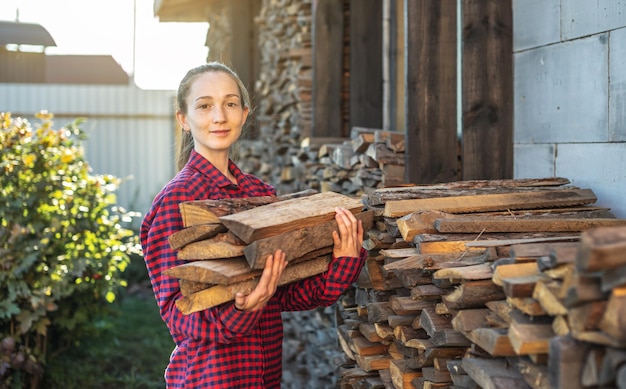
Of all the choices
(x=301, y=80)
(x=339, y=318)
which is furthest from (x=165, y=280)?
(x=301, y=80)

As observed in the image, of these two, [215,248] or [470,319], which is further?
[215,248]

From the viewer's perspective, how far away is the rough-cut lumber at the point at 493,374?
7.44 feet

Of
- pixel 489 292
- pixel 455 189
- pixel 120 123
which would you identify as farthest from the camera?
pixel 120 123

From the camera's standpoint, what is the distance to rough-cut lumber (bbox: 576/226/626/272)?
6.00 ft

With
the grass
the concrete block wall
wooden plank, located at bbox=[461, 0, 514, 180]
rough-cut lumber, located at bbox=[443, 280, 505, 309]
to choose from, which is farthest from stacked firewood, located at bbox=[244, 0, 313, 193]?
rough-cut lumber, located at bbox=[443, 280, 505, 309]

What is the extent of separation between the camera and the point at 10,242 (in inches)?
235

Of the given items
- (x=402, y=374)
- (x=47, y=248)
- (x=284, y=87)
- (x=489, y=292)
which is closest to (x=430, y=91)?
(x=402, y=374)

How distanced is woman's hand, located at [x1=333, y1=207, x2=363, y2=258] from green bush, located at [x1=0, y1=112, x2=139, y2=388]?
3.49 metres

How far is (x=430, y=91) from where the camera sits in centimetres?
458

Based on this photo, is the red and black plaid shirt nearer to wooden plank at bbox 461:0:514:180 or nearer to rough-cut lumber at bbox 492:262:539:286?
rough-cut lumber at bbox 492:262:539:286

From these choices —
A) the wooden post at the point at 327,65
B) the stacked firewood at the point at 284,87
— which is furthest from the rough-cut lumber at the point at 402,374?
the wooden post at the point at 327,65

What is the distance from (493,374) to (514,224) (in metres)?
1.00

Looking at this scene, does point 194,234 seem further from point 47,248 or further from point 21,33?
point 21,33

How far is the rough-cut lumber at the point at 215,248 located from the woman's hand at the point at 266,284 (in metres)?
0.10
